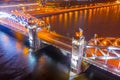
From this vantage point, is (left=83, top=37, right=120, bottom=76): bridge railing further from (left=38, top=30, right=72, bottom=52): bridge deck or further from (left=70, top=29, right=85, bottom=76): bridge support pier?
(left=38, top=30, right=72, bottom=52): bridge deck

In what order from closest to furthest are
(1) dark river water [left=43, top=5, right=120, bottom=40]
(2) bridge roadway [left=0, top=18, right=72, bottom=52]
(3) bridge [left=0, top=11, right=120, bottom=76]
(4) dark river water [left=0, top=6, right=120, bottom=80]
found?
1. (3) bridge [left=0, top=11, right=120, bottom=76]
2. (4) dark river water [left=0, top=6, right=120, bottom=80]
3. (2) bridge roadway [left=0, top=18, right=72, bottom=52]
4. (1) dark river water [left=43, top=5, right=120, bottom=40]

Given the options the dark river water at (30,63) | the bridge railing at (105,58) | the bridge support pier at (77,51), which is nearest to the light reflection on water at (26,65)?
the dark river water at (30,63)

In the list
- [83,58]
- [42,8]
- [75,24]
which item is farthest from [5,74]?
[42,8]

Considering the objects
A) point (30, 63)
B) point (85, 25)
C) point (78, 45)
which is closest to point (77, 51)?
point (78, 45)

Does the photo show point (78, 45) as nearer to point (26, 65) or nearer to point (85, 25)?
point (26, 65)

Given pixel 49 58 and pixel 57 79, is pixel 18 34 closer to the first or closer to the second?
pixel 49 58

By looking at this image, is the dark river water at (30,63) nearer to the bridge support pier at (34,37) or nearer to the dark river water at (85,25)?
the bridge support pier at (34,37)

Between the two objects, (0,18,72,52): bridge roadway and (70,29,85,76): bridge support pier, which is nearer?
(70,29,85,76): bridge support pier

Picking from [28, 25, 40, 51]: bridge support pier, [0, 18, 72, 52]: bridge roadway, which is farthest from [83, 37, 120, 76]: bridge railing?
[28, 25, 40, 51]: bridge support pier

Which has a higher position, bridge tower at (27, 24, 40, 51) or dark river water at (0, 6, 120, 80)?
bridge tower at (27, 24, 40, 51)
